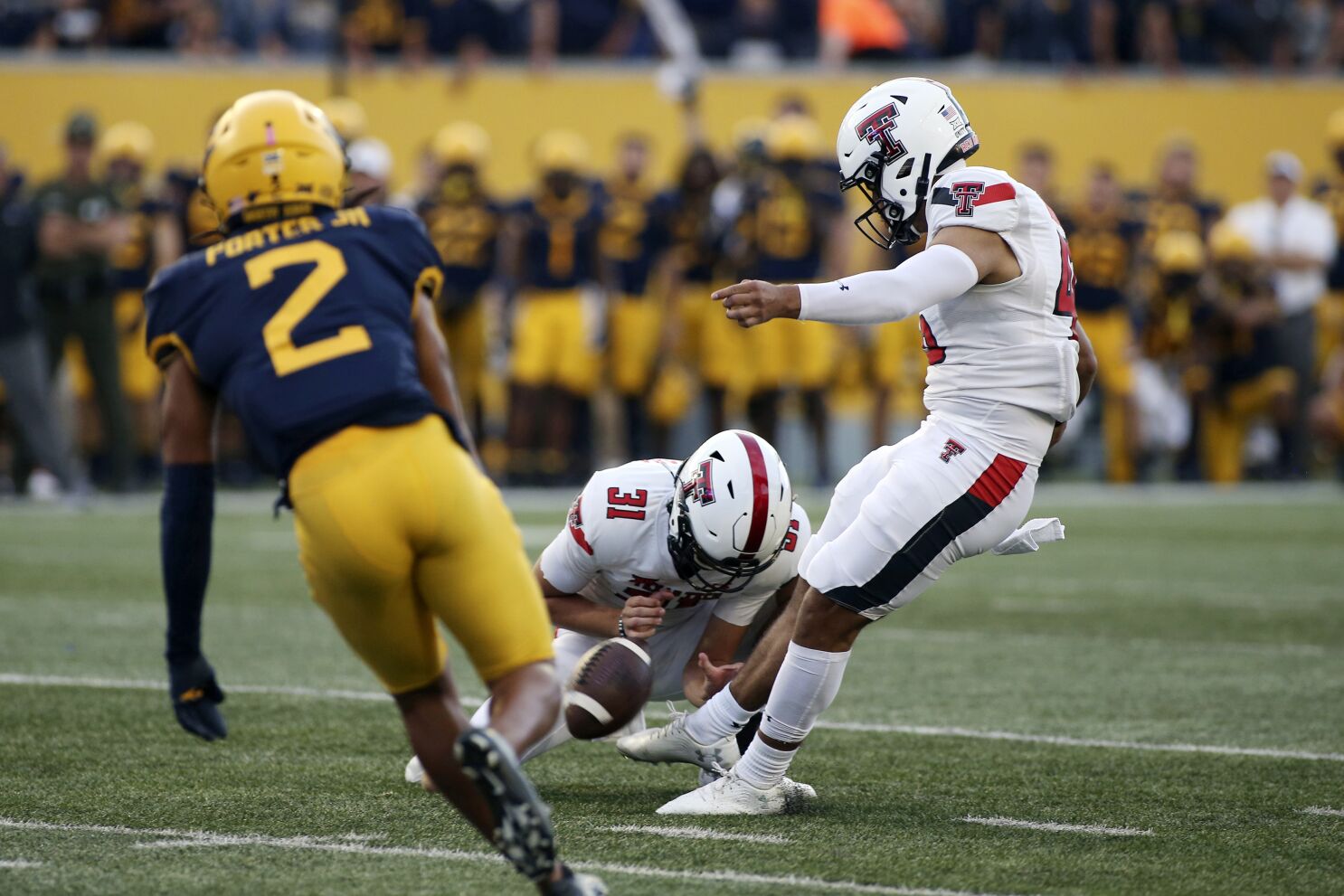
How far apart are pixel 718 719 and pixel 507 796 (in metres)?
1.62

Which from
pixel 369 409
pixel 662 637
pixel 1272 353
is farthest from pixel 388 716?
pixel 1272 353

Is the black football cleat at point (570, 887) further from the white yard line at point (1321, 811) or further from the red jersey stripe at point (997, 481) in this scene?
the white yard line at point (1321, 811)

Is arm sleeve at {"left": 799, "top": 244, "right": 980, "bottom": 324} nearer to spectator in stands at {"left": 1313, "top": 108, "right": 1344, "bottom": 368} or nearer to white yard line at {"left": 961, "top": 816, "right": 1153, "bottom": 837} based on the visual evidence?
white yard line at {"left": 961, "top": 816, "right": 1153, "bottom": 837}

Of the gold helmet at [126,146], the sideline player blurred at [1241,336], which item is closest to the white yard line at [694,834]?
the gold helmet at [126,146]

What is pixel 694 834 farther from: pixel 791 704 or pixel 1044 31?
pixel 1044 31

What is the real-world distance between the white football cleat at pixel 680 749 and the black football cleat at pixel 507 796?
1.54 m

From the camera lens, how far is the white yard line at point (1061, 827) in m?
4.05

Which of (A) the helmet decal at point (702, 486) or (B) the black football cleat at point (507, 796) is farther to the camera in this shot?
(A) the helmet decal at point (702, 486)

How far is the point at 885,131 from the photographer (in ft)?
14.6

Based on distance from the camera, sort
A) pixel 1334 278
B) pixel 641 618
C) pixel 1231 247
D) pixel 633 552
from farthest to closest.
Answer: pixel 1334 278 → pixel 1231 247 → pixel 633 552 → pixel 641 618

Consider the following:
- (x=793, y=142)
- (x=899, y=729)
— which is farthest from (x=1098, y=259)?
(x=899, y=729)

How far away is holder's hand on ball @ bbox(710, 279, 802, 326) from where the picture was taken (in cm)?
387

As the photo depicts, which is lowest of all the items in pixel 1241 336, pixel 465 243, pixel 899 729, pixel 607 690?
pixel 1241 336

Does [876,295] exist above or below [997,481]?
above
